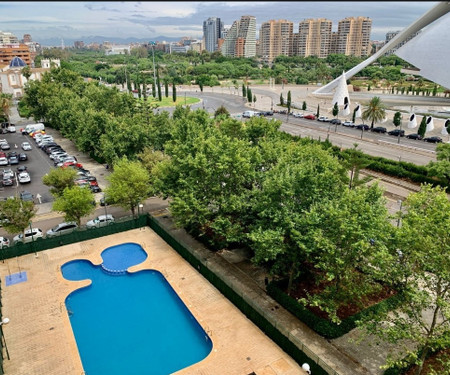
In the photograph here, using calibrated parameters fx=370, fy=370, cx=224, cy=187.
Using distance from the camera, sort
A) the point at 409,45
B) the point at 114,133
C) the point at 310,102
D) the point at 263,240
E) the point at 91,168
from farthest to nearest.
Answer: the point at 310,102, the point at 409,45, the point at 91,168, the point at 114,133, the point at 263,240

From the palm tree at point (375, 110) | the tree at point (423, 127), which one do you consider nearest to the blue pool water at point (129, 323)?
the palm tree at point (375, 110)

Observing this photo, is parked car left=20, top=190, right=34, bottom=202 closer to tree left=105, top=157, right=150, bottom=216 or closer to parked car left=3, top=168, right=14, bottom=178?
parked car left=3, top=168, right=14, bottom=178

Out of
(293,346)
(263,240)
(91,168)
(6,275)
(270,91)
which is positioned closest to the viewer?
(293,346)

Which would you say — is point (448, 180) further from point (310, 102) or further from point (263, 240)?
point (310, 102)

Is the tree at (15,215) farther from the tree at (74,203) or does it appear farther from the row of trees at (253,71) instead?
the row of trees at (253,71)

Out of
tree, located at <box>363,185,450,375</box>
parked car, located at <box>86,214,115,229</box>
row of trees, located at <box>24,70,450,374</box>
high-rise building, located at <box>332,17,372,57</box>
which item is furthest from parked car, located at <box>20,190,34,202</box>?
high-rise building, located at <box>332,17,372,57</box>

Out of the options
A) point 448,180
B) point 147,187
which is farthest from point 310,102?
point 147,187
